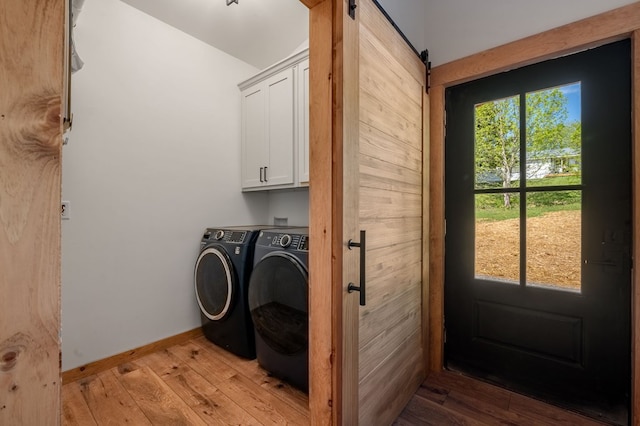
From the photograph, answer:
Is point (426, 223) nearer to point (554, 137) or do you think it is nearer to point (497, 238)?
point (497, 238)

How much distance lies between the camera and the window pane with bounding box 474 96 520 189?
173cm

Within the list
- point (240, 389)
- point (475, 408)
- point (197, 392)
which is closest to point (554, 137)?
point (475, 408)

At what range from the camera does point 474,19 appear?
177 centimetres

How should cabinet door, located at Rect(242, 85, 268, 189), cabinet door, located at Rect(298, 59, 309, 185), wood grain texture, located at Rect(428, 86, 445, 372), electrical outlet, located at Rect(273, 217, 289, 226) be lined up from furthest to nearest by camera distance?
electrical outlet, located at Rect(273, 217, 289, 226) → cabinet door, located at Rect(242, 85, 268, 189) → cabinet door, located at Rect(298, 59, 309, 185) → wood grain texture, located at Rect(428, 86, 445, 372)

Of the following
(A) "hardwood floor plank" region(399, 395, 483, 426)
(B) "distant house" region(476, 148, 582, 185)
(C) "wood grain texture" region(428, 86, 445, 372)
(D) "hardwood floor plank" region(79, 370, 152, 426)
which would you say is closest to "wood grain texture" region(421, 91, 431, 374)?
(C) "wood grain texture" region(428, 86, 445, 372)

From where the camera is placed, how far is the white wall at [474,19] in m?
1.50

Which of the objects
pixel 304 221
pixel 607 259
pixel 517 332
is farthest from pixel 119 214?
pixel 607 259

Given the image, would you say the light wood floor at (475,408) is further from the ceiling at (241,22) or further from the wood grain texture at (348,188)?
the ceiling at (241,22)

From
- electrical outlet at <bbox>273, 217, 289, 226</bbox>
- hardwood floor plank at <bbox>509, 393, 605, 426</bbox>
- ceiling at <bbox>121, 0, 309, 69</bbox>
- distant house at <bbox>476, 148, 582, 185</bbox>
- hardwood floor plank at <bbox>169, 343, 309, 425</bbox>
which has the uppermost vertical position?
ceiling at <bbox>121, 0, 309, 69</bbox>

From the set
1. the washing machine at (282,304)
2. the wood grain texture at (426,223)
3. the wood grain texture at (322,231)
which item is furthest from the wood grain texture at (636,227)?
the washing machine at (282,304)

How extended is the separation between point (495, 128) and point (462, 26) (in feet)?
2.24

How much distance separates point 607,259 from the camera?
1.47 m

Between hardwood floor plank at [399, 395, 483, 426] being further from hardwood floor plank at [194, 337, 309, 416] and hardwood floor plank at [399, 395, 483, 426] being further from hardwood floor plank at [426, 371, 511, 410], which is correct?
hardwood floor plank at [194, 337, 309, 416]

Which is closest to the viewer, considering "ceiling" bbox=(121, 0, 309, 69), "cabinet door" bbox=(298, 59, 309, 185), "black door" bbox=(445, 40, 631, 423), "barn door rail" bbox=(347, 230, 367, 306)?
"barn door rail" bbox=(347, 230, 367, 306)
